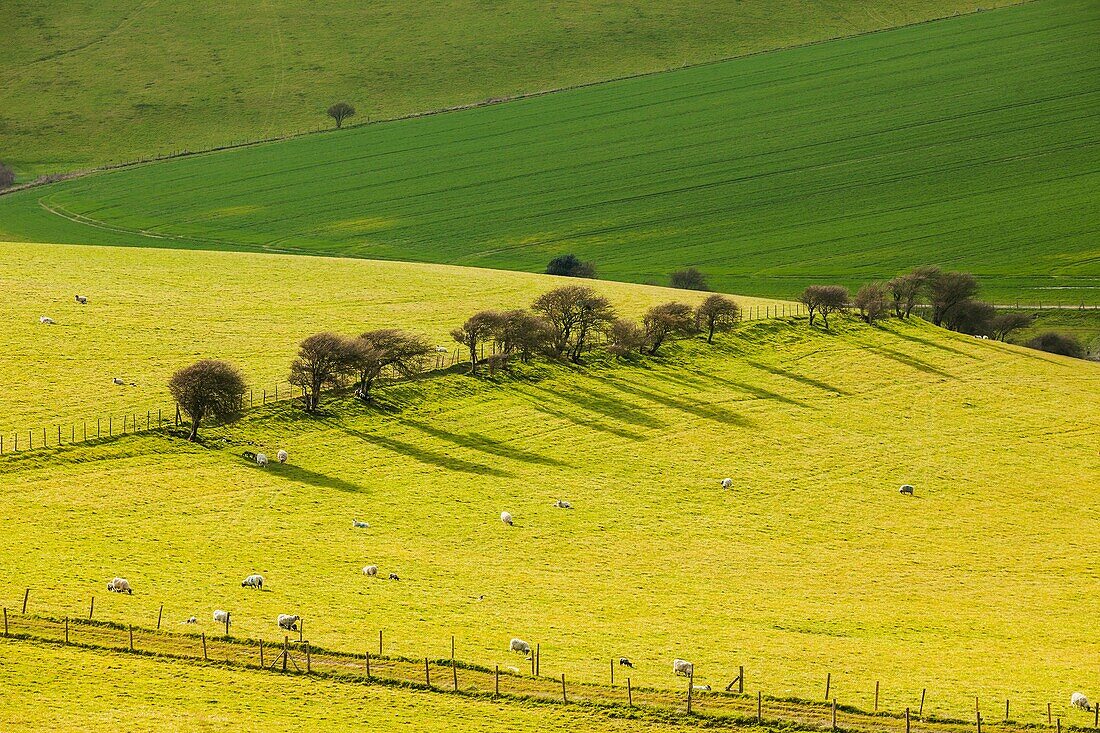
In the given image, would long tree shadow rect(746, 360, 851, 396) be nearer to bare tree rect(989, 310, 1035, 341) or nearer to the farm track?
bare tree rect(989, 310, 1035, 341)

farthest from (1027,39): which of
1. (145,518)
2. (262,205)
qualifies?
(145,518)

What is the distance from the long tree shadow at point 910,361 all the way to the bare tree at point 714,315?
1175 centimetres

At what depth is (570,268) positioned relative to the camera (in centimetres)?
12731

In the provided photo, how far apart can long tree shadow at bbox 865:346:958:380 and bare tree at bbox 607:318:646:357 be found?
812 inches

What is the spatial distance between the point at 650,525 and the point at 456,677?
23.1 metres

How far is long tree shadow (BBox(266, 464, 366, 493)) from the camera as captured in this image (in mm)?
63625

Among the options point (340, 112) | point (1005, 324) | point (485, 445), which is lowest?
point (485, 445)

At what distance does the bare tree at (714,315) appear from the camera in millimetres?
92812

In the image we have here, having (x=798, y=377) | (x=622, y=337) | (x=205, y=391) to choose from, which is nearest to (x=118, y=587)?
(x=205, y=391)

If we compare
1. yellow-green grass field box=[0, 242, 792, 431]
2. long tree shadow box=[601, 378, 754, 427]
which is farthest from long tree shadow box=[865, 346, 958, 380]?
long tree shadow box=[601, 378, 754, 427]

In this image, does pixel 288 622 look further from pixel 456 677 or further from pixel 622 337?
pixel 622 337

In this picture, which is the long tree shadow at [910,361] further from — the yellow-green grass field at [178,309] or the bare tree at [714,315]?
the yellow-green grass field at [178,309]

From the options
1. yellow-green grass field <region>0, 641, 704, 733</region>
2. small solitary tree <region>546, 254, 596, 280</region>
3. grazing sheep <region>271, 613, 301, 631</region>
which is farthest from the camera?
small solitary tree <region>546, 254, 596, 280</region>

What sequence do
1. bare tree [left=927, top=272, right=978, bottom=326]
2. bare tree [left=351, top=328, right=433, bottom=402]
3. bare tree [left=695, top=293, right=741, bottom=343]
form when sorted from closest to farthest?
bare tree [left=351, top=328, right=433, bottom=402]
bare tree [left=695, top=293, right=741, bottom=343]
bare tree [left=927, top=272, right=978, bottom=326]
